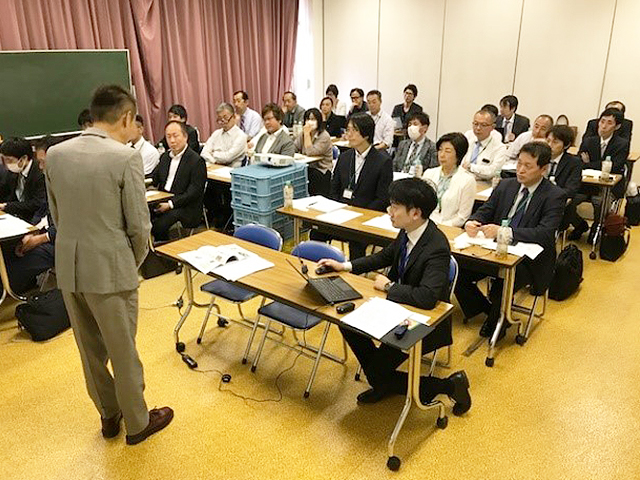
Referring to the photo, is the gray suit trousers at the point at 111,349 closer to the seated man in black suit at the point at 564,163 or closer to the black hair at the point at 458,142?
the black hair at the point at 458,142

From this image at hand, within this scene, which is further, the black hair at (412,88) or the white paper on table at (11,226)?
the black hair at (412,88)

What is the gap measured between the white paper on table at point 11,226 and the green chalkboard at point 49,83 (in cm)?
212

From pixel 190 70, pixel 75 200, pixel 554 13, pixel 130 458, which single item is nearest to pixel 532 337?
pixel 130 458

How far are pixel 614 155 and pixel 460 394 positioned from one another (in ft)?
13.5

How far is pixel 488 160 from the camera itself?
16.3ft

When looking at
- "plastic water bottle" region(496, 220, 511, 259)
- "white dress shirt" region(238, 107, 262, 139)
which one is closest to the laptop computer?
"plastic water bottle" region(496, 220, 511, 259)

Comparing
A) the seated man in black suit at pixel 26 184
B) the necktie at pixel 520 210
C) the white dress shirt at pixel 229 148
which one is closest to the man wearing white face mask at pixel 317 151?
the white dress shirt at pixel 229 148

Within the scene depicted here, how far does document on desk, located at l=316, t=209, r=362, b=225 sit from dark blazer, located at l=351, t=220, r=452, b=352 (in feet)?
3.59

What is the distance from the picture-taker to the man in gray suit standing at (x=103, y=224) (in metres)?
2.10

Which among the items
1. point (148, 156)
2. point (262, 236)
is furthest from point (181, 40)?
point (262, 236)

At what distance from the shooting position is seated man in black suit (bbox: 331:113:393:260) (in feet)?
13.7

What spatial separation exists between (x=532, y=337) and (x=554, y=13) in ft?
17.7

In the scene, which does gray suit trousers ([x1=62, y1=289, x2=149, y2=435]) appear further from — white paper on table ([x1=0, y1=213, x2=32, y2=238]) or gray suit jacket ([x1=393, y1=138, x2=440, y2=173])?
gray suit jacket ([x1=393, y1=138, x2=440, y2=173])

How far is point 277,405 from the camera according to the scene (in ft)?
9.65
